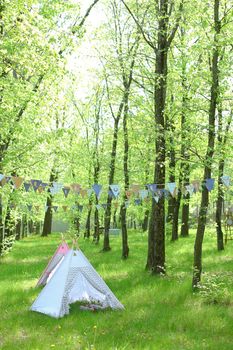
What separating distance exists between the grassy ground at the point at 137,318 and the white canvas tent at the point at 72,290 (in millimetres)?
320

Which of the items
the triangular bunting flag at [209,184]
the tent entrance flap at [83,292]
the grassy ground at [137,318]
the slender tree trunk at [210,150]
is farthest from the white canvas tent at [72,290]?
the triangular bunting flag at [209,184]

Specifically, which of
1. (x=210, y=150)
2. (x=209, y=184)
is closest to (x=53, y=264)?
(x=209, y=184)

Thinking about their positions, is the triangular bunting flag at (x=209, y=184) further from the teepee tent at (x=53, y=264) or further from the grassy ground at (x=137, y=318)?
the teepee tent at (x=53, y=264)

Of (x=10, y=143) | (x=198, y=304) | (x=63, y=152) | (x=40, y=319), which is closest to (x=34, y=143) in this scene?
(x=63, y=152)

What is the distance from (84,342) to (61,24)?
13451mm

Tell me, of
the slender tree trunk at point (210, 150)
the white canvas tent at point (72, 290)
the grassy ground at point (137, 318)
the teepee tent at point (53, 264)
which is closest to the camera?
the grassy ground at point (137, 318)

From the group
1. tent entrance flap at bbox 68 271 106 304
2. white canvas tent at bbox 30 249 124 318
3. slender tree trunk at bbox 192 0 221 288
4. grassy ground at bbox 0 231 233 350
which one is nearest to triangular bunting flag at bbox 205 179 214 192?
slender tree trunk at bbox 192 0 221 288

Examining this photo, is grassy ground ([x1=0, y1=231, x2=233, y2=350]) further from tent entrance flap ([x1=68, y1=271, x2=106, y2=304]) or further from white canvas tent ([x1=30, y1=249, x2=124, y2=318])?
tent entrance flap ([x1=68, y1=271, x2=106, y2=304])

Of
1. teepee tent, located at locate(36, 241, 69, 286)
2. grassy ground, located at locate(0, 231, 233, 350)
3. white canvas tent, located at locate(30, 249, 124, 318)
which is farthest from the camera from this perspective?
teepee tent, located at locate(36, 241, 69, 286)

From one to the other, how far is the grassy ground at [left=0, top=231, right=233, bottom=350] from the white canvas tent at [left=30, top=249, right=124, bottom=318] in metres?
0.32

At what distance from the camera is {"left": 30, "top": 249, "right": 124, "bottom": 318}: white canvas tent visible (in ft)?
35.8

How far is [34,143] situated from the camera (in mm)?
16141

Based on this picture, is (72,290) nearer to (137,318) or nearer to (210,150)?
(137,318)

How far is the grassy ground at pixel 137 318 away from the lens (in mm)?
8430
